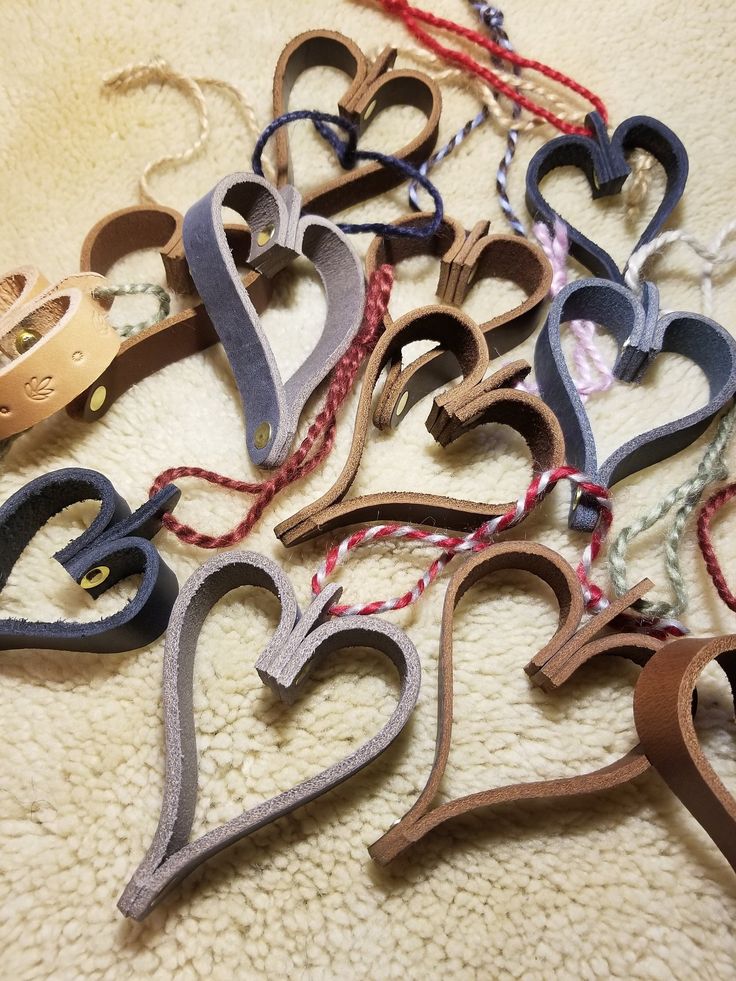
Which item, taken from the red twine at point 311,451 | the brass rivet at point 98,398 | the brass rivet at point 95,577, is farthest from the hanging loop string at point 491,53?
the brass rivet at point 95,577

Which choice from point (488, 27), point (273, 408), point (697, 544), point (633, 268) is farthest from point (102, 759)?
point (488, 27)

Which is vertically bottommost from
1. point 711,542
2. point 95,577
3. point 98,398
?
point 711,542

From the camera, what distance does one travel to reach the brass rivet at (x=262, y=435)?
2.13 ft

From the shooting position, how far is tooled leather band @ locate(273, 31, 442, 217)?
2.62 ft

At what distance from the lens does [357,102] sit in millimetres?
807

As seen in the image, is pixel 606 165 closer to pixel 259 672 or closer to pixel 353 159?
pixel 353 159

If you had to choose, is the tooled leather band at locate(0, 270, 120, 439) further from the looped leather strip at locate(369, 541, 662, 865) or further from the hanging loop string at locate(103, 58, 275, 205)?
the looped leather strip at locate(369, 541, 662, 865)

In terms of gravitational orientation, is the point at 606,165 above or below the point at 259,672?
above

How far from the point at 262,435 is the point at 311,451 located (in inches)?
2.2

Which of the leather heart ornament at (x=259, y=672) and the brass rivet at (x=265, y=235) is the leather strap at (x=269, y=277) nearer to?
the brass rivet at (x=265, y=235)

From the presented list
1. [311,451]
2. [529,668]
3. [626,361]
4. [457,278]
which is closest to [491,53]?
[457,278]

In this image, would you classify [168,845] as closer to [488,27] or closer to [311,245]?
[311,245]

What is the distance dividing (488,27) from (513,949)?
1.01m

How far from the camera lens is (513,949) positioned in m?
0.50
